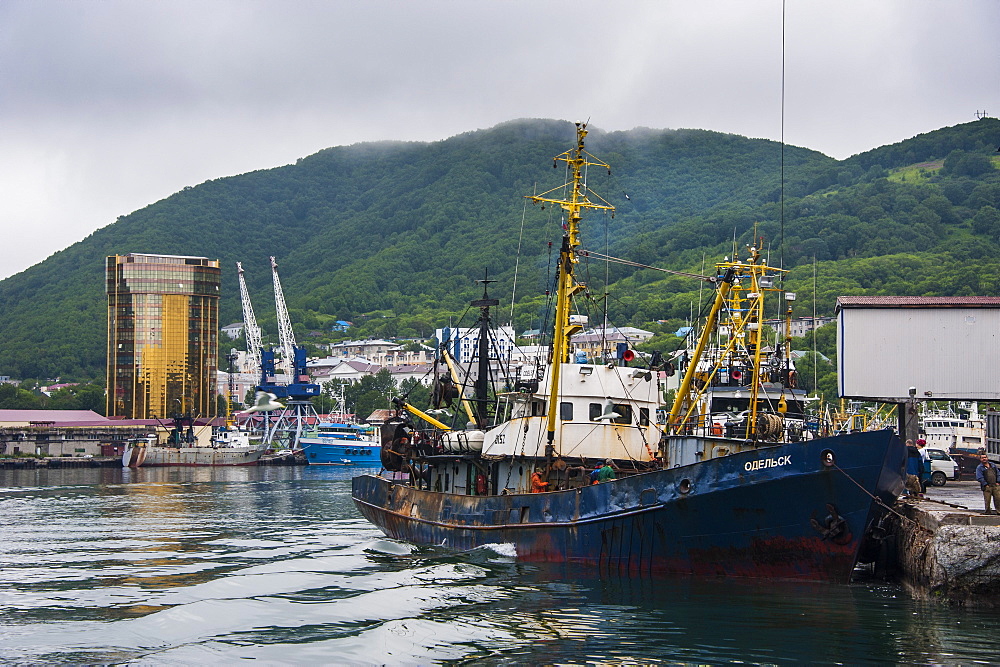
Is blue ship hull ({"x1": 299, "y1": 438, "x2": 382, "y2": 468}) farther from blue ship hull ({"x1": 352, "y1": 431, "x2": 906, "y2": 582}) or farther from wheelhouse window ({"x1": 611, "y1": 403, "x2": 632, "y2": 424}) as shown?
blue ship hull ({"x1": 352, "y1": 431, "x2": 906, "y2": 582})

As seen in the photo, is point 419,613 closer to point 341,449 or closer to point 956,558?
point 956,558

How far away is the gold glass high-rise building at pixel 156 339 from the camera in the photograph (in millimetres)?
161250

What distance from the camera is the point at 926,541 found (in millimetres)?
20578

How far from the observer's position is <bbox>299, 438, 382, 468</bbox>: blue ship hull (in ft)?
367

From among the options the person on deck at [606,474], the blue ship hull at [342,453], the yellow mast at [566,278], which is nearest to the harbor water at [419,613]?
the person on deck at [606,474]

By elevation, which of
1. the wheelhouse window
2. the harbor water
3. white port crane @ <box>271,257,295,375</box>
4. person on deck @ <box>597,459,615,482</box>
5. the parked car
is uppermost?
white port crane @ <box>271,257,295,375</box>

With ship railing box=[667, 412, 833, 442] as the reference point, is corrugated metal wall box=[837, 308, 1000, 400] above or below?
above

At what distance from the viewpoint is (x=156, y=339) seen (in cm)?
16250

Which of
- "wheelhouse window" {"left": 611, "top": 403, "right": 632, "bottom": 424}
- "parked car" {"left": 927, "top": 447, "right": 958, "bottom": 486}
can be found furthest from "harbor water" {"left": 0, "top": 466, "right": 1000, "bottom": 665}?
"parked car" {"left": 927, "top": 447, "right": 958, "bottom": 486}

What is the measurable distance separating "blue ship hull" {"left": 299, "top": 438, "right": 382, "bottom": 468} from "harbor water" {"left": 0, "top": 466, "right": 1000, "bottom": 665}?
7917 cm

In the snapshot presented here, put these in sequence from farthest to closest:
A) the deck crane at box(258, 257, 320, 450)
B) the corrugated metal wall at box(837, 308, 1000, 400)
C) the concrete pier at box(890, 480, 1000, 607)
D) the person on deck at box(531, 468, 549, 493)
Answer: the deck crane at box(258, 257, 320, 450) < the corrugated metal wall at box(837, 308, 1000, 400) < the person on deck at box(531, 468, 549, 493) < the concrete pier at box(890, 480, 1000, 607)

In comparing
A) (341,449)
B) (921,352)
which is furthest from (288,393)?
(921,352)

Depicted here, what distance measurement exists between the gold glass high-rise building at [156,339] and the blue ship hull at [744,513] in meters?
145

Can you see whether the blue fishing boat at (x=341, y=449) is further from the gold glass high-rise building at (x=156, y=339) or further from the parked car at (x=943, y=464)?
the parked car at (x=943, y=464)
